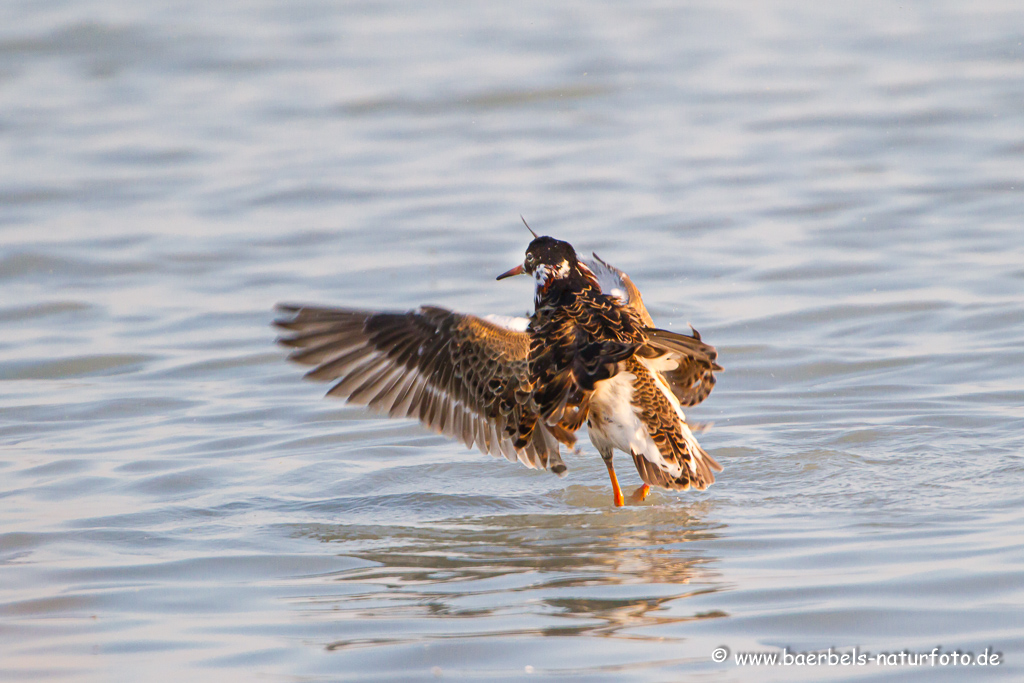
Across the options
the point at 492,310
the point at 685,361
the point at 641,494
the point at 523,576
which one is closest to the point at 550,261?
the point at 685,361

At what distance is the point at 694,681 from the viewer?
3424 mm

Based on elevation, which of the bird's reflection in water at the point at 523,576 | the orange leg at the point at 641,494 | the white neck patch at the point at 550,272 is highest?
the white neck patch at the point at 550,272

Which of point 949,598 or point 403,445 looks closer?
point 949,598

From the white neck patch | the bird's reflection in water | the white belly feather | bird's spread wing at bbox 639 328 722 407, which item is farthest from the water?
the white neck patch

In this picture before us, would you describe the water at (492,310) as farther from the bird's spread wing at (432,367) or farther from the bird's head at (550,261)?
the bird's head at (550,261)

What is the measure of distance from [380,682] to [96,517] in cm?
226

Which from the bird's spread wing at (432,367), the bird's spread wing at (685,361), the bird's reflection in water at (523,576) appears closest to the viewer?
the bird's reflection in water at (523,576)

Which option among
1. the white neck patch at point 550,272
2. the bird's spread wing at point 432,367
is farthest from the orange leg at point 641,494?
the white neck patch at point 550,272

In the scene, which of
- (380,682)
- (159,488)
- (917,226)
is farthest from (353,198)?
(380,682)

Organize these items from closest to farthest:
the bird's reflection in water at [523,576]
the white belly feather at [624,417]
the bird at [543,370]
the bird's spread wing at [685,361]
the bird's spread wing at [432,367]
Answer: the bird's reflection in water at [523,576], the bird's spread wing at [685,361], the bird at [543,370], the white belly feather at [624,417], the bird's spread wing at [432,367]

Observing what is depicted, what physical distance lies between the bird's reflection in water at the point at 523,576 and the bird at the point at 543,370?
32cm

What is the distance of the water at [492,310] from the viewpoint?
3.98 metres

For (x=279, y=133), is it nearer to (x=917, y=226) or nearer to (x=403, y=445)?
(x=917, y=226)

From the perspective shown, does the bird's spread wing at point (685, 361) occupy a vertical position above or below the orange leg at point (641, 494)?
above
